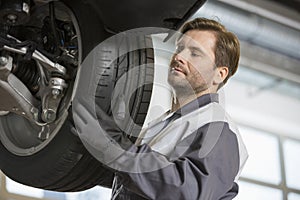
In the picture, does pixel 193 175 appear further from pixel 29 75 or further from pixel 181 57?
pixel 29 75

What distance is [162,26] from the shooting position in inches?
51.1

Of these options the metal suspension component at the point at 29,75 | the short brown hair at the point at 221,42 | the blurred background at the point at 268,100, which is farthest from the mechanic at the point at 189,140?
the blurred background at the point at 268,100

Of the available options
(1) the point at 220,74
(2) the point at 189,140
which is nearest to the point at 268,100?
(1) the point at 220,74

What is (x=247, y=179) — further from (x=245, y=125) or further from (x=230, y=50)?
(x=230, y=50)

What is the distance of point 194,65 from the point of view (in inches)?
51.3

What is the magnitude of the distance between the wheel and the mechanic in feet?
0.21

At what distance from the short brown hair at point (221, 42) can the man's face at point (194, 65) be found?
0.6 inches

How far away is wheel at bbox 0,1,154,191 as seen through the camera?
128 cm

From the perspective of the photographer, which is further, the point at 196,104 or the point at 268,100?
the point at 268,100

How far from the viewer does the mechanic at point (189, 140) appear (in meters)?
1.13

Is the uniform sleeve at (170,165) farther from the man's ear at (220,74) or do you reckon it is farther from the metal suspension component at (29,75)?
the metal suspension component at (29,75)

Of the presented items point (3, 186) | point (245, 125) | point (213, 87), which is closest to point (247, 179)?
point (245, 125)

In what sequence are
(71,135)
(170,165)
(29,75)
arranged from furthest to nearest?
(29,75), (71,135), (170,165)

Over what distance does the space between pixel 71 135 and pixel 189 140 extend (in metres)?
0.26
